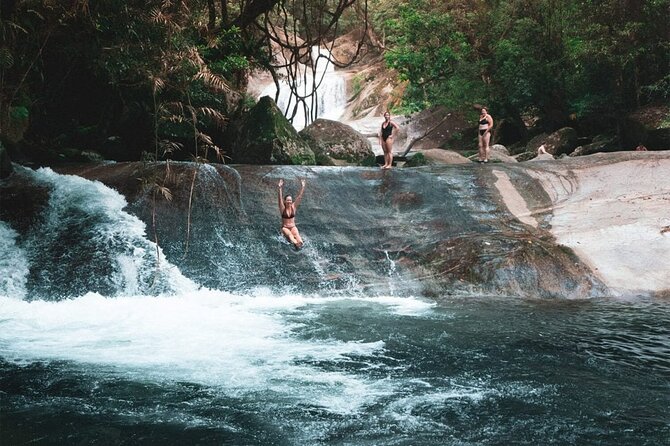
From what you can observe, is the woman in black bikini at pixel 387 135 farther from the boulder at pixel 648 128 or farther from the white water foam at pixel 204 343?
the boulder at pixel 648 128

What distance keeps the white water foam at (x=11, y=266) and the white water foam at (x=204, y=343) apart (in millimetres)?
370

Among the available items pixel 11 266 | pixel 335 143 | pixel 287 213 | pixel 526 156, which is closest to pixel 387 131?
pixel 335 143

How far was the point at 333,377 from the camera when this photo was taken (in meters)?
6.21

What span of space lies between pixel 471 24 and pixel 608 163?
1213 cm

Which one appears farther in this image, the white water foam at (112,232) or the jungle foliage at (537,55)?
the jungle foliage at (537,55)

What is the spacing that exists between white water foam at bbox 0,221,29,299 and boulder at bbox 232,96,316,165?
6648 millimetres

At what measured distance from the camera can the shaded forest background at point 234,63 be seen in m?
10.4

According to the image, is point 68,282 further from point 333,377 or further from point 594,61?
point 594,61

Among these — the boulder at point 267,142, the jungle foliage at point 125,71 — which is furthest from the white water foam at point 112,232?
the boulder at point 267,142

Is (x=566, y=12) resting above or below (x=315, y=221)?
above

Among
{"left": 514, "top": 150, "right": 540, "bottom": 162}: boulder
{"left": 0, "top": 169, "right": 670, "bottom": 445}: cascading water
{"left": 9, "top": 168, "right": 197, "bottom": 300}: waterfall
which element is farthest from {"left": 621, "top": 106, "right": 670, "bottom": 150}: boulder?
{"left": 9, "top": 168, "right": 197, "bottom": 300}: waterfall

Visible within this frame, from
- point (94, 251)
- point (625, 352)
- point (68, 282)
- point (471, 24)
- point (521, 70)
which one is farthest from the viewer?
point (471, 24)

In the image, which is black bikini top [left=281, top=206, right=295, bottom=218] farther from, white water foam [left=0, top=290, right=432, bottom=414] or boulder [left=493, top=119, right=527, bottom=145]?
boulder [left=493, top=119, right=527, bottom=145]

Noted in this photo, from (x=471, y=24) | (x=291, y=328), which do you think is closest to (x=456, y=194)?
(x=291, y=328)
